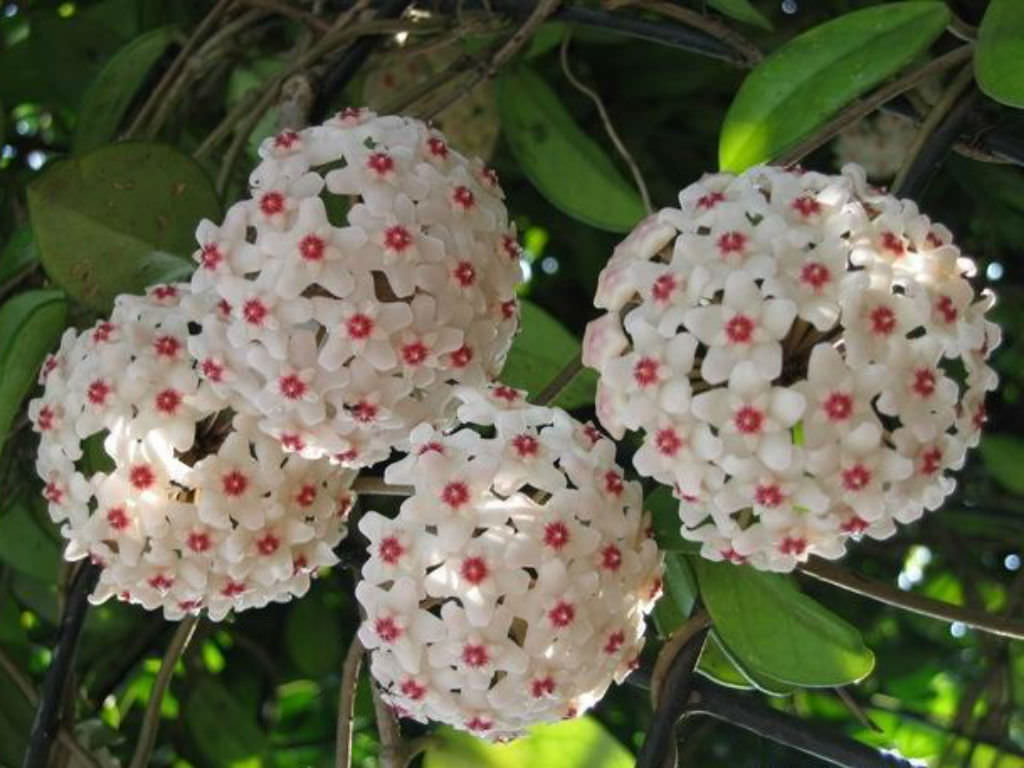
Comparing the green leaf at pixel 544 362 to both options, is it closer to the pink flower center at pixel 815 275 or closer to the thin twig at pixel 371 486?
the thin twig at pixel 371 486

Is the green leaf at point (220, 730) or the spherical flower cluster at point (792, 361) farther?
the green leaf at point (220, 730)

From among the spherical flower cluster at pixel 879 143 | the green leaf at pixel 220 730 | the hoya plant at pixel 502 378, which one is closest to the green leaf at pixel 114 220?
the hoya plant at pixel 502 378

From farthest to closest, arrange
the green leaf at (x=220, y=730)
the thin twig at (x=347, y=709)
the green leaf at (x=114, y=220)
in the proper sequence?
the green leaf at (x=220, y=730) → the green leaf at (x=114, y=220) → the thin twig at (x=347, y=709)

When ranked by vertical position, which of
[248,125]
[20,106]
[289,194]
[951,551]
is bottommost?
[951,551]

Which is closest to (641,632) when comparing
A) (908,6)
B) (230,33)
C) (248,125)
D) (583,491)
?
(583,491)

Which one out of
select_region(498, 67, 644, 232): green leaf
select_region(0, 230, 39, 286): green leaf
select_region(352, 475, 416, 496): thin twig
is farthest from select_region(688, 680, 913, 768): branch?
select_region(0, 230, 39, 286): green leaf

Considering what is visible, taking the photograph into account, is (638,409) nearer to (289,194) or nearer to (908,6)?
(289,194)

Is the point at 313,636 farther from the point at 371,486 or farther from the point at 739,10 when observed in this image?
the point at 739,10
